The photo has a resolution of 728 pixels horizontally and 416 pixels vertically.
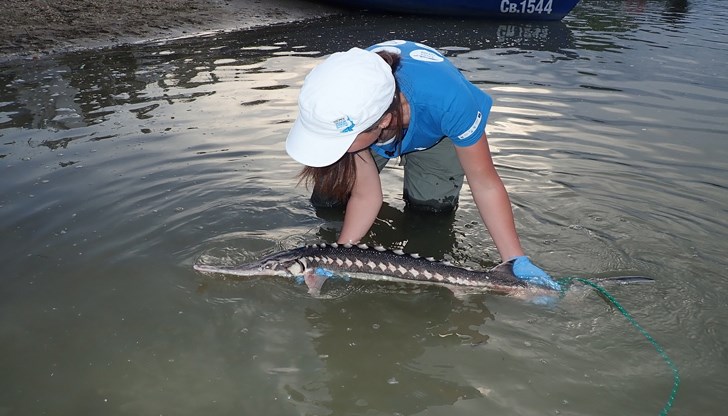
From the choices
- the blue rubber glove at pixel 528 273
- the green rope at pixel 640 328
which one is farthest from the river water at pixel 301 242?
the blue rubber glove at pixel 528 273

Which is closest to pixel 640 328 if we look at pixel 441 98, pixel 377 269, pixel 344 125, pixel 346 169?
pixel 377 269

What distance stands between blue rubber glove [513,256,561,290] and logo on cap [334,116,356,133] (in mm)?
1306

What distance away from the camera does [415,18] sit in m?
15.8

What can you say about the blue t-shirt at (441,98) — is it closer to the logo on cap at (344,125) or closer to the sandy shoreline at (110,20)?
the logo on cap at (344,125)

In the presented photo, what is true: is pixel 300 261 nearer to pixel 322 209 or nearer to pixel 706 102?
pixel 322 209

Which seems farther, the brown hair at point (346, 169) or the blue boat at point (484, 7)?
the blue boat at point (484, 7)

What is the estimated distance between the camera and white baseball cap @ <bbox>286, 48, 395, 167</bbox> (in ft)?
8.23

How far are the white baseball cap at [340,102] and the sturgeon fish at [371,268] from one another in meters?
0.92

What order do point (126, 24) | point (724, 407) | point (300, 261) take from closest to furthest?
point (724, 407) < point (300, 261) < point (126, 24)

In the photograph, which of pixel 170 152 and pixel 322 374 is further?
pixel 170 152

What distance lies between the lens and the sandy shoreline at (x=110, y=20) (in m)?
9.88

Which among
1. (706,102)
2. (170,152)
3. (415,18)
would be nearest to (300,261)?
(170,152)

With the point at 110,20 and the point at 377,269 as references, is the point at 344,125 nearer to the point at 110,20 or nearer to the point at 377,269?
the point at 377,269

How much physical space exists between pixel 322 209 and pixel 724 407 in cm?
302
